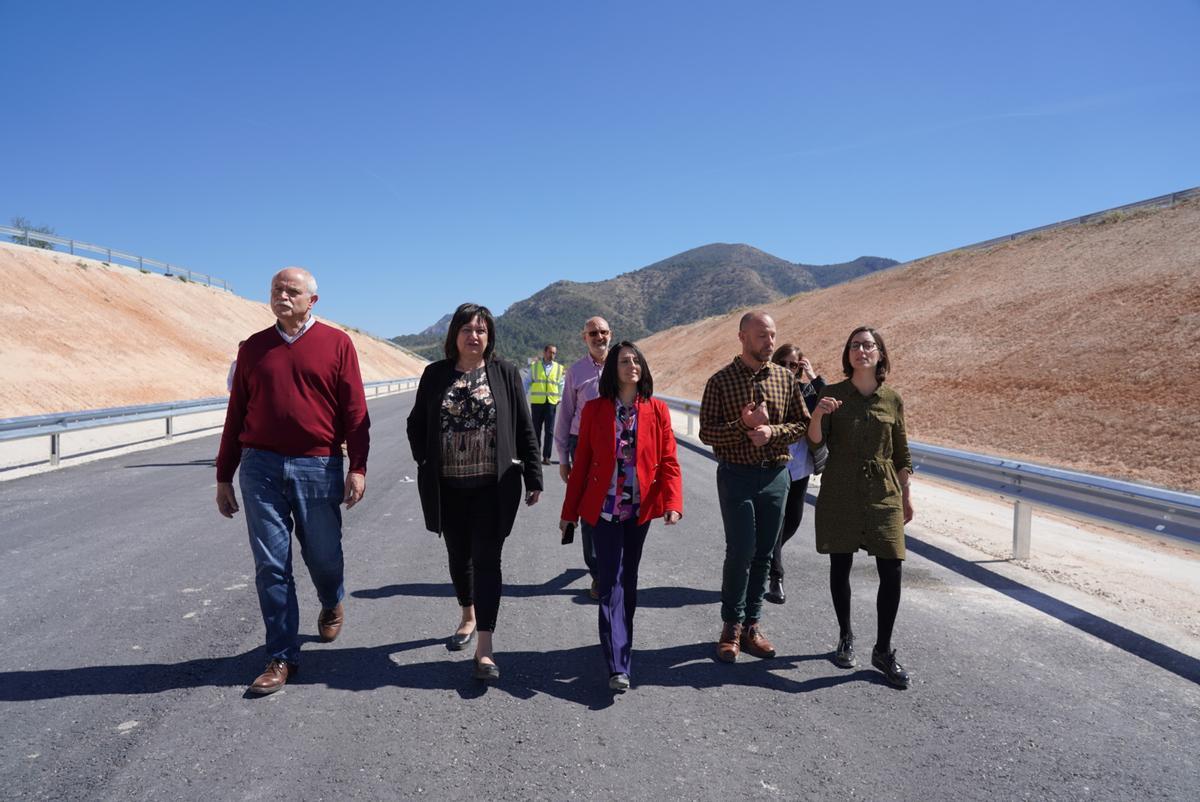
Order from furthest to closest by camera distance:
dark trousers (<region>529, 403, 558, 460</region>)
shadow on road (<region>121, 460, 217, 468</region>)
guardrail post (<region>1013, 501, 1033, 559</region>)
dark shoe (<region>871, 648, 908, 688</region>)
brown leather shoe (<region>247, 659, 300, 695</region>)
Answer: shadow on road (<region>121, 460, 217, 468</region>) → dark trousers (<region>529, 403, 558, 460</region>) → guardrail post (<region>1013, 501, 1033, 559</region>) → dark shoe (<region>871, 648, 908, 688</region>) → brown leather shoe (<region>247, 659, 300, 695</region>)

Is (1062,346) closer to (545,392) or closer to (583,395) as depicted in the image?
(545,392)

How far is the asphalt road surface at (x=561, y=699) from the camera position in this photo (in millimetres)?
2816

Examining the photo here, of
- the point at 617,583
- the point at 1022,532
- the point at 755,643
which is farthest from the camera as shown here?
the point at 1022,532

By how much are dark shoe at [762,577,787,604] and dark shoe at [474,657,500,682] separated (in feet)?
7.47

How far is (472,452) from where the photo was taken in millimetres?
3967

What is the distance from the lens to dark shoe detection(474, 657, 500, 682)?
3.73 m

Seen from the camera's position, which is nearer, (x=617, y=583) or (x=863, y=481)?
(x=617, y=583)

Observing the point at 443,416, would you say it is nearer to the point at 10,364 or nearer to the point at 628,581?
the point at 628,581

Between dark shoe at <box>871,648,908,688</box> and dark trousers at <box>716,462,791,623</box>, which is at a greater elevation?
dark trousers at <box>716,462,791,623</box>

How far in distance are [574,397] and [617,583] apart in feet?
7.02

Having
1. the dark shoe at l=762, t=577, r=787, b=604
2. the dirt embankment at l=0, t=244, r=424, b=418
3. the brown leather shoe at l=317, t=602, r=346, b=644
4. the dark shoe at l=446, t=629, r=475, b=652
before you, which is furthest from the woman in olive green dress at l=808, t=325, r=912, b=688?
the dirt embankment at l=0, t=244, r=424, b=418

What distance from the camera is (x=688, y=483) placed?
10453 mm

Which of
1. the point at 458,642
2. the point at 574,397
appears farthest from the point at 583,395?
the point at 458,642

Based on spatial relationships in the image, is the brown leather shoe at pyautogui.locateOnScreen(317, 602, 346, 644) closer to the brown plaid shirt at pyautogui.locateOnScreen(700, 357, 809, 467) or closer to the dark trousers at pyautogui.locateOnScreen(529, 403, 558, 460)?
the brown plaid shirt at pyautogui.locateOnScreen(700, 357, 809, 467)
